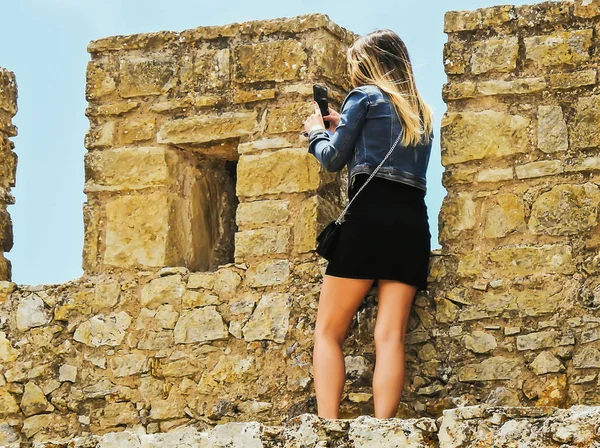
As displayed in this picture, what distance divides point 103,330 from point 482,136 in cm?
202

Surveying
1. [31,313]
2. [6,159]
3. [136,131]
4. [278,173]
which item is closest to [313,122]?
[278,173]

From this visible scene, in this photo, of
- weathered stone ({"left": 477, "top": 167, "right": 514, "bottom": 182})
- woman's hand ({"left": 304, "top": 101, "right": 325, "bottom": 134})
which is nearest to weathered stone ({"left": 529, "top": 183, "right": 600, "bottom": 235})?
weathered stone ({"left": 477, "top": 167, "right": 514, "bottom": 182})

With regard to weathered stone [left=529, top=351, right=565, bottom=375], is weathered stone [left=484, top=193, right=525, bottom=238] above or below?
above

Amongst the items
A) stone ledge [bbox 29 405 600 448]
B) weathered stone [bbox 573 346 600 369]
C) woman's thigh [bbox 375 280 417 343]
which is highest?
woman's thigh [bbox 375 280 417 343]

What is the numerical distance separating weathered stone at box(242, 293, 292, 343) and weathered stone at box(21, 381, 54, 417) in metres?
1.06

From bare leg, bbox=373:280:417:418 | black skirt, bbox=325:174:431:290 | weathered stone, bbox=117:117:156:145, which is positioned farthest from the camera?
weathered stone, bbox=117:117:156:145

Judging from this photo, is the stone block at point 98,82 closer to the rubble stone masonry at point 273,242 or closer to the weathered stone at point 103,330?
the rubble stone masonry at point 273,242

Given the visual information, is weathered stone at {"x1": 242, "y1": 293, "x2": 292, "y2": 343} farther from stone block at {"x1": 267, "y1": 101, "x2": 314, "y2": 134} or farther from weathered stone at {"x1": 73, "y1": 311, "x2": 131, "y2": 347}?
stone block at {"x1": 267, "y1": 101, "x2": 314, "y2": 134}

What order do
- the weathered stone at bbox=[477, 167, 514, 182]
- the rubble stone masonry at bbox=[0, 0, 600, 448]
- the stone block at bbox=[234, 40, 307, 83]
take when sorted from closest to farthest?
the rubble stone masonry at bbox=[0, 0, 600, 448] < the weathered stone at bbox=[477, 167, 514, 182] < the stone block at bbox=[234, 40, 307, 83]

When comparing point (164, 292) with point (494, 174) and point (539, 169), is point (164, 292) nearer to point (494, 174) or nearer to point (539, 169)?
point (494, 174)

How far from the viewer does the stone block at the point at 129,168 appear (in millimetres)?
7160

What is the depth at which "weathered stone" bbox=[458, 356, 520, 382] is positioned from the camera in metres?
6.49

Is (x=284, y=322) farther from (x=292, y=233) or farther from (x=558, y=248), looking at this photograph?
(x=558, y=248)

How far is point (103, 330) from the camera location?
7.12m
